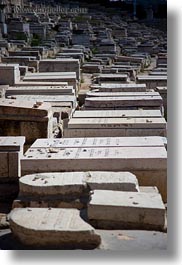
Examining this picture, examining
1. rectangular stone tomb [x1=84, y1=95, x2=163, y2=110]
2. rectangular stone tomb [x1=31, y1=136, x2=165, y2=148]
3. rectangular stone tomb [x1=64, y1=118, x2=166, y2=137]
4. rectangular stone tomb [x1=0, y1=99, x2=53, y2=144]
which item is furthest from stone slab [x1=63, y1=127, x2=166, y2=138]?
rectangular stone tomb [x1=84, y1=95, x2=163, y2=110]

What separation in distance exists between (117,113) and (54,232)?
13.7 feet

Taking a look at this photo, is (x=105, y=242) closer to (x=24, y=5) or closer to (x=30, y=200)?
(x=30, y=200)

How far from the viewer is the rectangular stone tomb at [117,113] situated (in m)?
8.00

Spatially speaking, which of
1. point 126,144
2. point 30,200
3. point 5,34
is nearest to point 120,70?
point 126,144

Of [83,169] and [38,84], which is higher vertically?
[38,84]

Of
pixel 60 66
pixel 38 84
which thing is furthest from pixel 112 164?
pixel 60 66

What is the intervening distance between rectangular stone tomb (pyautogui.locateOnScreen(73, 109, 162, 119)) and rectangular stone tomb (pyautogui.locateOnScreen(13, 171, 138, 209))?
2.78 meters

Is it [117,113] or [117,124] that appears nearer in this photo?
[117,124]

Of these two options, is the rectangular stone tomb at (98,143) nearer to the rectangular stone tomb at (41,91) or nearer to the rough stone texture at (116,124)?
the rough stone texture at (116,124)

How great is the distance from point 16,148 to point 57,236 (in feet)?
6.34

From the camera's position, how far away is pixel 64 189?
5.10 metres

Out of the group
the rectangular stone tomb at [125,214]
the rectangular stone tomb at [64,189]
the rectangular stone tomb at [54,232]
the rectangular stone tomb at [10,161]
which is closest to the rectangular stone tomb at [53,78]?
the rectangular stone tomb at [10,161]

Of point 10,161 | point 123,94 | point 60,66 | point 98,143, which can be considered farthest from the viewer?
point 60,66

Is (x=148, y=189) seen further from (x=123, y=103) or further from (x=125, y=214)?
(x=123, y=103)
